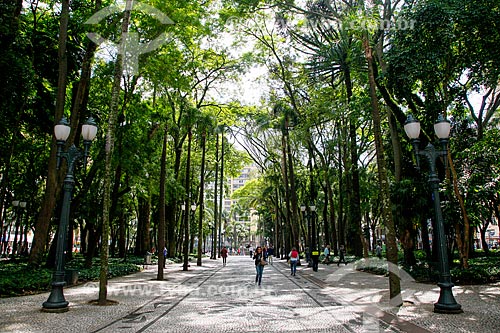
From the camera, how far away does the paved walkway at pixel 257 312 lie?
6.89 metres

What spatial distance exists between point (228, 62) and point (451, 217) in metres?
14.5

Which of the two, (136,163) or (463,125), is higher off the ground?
(463,125)

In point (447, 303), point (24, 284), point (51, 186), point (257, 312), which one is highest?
point (51, 186)

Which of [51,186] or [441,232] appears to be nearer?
[441,232]

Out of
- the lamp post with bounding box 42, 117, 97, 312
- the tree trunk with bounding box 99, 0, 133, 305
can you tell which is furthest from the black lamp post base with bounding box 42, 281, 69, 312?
the tree trunk with bounding box 99, 0, 133, 305

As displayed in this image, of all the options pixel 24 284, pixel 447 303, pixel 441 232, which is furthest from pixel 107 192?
pixel 447 303

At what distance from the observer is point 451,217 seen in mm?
13836

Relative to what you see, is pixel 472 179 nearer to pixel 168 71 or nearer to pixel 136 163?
pixel 168 71

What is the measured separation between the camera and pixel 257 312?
852 cm

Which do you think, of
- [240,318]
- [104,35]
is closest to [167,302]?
[240,318]

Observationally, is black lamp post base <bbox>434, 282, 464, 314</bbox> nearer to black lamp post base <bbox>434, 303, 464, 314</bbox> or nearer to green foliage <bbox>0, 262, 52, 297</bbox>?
black lamp post base <bbox>434, 303, 464, 314</bbox>

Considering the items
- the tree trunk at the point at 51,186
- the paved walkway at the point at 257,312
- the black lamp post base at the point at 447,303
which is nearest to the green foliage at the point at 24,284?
the paved walkway at the point at 257,312

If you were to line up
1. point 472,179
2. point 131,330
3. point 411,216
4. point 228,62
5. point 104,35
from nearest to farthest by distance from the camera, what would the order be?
point 131,330, point 472,179, point 104,35, point 411,216, point 228,62

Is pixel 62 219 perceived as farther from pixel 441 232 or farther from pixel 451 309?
pixel 451 309
